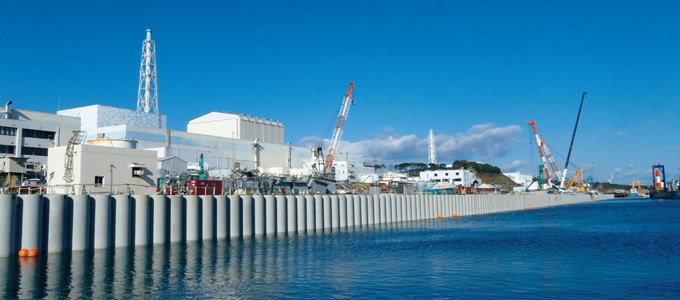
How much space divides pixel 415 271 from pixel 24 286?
52.8 feet

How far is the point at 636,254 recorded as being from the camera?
31672mm

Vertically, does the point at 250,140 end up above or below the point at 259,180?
above

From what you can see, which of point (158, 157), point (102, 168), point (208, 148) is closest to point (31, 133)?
point (158, 157)

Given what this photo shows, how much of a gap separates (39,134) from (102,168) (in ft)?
158

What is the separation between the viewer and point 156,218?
3241 centimetres

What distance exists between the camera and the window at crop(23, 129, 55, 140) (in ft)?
252

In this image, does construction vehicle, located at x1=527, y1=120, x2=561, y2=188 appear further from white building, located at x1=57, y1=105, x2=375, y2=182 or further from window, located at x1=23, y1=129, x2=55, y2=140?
window, located at x1=23, y1=129, x2=55, y2=140

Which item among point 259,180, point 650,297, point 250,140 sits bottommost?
point 650,297

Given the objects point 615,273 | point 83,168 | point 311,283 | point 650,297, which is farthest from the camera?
point 83,168

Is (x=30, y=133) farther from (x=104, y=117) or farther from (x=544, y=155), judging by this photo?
(x=544, y=155)

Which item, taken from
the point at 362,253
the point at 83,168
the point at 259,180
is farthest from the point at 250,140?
the point at 362,253

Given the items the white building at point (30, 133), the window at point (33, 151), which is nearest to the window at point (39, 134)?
the white building at point (30, 133)

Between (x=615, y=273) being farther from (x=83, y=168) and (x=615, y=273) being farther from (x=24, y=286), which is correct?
(x=83, y=168)

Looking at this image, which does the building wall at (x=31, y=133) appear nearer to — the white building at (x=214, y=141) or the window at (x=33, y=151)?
the window at (x=33, y=151)
